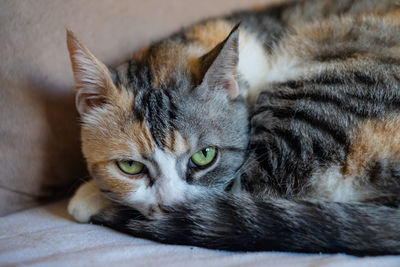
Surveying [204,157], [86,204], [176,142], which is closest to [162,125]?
[176,142]

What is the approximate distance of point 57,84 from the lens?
1374 millimetres

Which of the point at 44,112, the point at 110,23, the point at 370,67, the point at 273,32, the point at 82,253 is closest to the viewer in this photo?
the point at 82,253

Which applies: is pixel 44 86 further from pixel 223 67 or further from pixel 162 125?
pixel 223 67

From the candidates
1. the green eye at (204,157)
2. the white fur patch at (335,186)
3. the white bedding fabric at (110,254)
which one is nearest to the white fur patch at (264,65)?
the green eye at (204,157)

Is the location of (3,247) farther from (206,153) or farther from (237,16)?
(237,16)

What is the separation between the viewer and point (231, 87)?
49.3 inches

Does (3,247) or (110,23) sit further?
(110,23)

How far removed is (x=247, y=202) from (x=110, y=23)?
36.7 inches

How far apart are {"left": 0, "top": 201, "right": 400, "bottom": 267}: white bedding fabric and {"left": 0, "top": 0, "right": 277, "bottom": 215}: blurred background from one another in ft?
0.79

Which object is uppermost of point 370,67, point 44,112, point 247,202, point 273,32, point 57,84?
point 273,32

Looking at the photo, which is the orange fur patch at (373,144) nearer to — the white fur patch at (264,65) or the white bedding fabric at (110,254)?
the white bedding fabric at (110,254)

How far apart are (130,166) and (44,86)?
18.4 inches

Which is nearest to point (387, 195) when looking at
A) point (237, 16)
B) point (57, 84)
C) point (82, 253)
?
point (82, 253)

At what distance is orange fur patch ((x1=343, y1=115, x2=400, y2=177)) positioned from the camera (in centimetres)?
101
